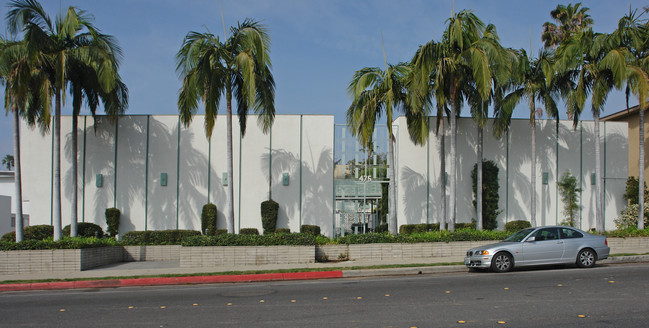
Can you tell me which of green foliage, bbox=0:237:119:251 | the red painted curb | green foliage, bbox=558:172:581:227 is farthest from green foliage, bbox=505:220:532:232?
green foliage, bbox=0:237:119:251

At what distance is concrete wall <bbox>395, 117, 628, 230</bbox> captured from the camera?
2428cm

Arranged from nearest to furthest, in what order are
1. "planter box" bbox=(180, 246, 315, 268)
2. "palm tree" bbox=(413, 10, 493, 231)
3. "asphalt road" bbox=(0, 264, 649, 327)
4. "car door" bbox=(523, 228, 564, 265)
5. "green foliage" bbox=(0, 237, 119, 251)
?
1. "asphalt road" bbox=(0, 264, 649, 327)
2. "car door" bbox=(523, 228, 564, 265)
3. "green foliage" bbox=(0, 237, 119, 251)
4. "planter box" bbox=(180, 246, 315, 268)
5. "palm tree" bbox=(413, 10, 493, 231)

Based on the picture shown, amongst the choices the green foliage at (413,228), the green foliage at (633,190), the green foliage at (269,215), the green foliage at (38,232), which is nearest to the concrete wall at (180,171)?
the green foliage at (269,215)

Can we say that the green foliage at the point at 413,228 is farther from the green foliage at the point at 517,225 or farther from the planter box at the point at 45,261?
the planter box at the point at 45,261

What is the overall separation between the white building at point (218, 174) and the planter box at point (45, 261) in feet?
23.0

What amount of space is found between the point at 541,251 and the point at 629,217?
A: 1348 cm

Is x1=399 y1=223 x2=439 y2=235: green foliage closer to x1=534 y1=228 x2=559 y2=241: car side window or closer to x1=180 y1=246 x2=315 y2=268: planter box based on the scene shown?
x1=180 y1=246 x2=315 y2=268: planter box

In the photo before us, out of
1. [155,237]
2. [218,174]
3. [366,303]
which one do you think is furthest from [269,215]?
[366,303]

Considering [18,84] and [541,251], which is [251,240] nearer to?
[541,251]

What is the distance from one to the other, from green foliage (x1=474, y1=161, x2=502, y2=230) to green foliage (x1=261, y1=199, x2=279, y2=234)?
944cm

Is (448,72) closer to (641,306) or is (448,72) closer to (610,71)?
(610,71)

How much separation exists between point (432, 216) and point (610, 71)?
9.81 metres

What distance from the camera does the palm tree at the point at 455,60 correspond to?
18734mm

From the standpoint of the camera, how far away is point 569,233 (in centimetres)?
1477
